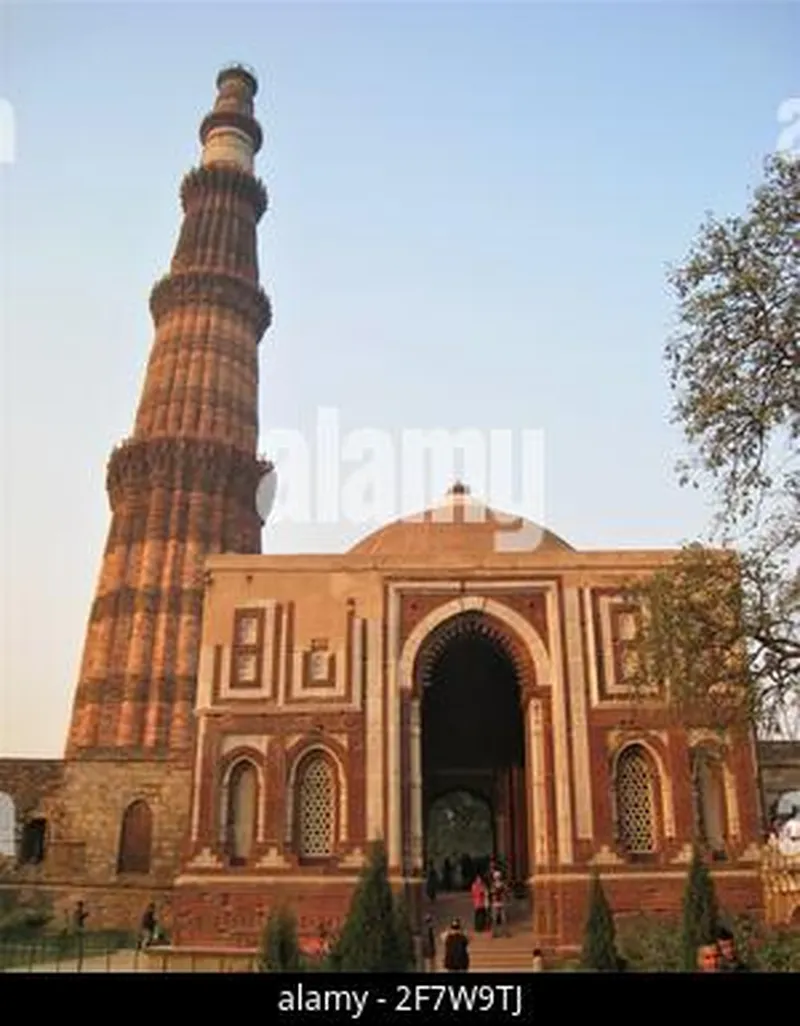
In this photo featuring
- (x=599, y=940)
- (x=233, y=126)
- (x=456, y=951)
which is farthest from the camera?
(x=233, y=126)

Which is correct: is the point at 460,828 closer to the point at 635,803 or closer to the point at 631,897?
the point at 635,803

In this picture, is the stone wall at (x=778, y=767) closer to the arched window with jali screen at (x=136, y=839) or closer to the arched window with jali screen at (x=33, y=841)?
the arched window with jali screen at (x=136, y=839)

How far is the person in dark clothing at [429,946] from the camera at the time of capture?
15.6 meters

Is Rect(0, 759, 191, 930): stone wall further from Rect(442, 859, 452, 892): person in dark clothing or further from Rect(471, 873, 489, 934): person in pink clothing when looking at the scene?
Rect(471, 873, 489, 934): person in pink clothing

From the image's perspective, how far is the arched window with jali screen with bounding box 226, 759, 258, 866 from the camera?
17422 millimetres

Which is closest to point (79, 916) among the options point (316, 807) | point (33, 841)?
point (33, 841)

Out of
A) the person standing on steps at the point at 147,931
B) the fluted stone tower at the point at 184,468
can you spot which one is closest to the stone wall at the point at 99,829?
the fluted stone tower at the point at 184,468

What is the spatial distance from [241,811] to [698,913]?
321 inches

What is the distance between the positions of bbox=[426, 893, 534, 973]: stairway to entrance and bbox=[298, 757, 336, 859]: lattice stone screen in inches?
93.1

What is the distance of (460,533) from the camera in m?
21.2

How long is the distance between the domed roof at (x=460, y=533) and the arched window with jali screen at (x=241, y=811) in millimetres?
4861

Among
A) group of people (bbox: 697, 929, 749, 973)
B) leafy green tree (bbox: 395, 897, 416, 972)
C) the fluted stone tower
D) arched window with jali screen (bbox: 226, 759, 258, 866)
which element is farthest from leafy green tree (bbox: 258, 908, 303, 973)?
the fluted stone tower

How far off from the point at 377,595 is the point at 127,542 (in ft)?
43.7
